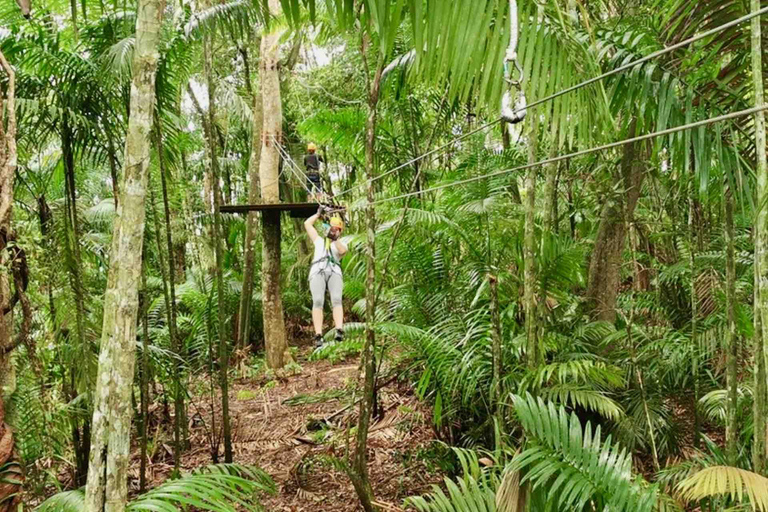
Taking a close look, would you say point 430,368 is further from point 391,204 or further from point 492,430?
point 391,204

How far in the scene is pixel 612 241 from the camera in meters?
4.37

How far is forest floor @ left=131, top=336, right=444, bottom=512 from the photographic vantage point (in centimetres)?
Result: 363

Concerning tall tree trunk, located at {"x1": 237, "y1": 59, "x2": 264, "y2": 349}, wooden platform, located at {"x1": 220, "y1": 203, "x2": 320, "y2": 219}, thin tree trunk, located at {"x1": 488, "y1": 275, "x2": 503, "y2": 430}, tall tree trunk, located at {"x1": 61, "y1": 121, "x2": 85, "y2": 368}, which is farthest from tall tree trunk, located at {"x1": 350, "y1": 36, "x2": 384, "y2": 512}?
tall tree trunk, located at {"x1": 237, "y1": 59, "x2": 264, "y2": 349}

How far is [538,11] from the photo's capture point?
192cm

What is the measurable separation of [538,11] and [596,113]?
465 mm

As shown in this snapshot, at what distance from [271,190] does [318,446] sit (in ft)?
10.9

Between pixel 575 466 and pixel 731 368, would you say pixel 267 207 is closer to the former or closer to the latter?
A: pixel 575 466

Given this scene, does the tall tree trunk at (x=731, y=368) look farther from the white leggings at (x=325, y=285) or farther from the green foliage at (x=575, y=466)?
the white leggings at (x=325, y=285)

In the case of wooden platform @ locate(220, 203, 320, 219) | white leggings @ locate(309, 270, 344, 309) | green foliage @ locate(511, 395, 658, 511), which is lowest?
green foliage @ locate(511, 395, 658, 511)

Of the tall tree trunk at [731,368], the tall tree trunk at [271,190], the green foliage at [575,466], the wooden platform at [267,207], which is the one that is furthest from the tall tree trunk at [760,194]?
the tall tree trunk at [271,190]

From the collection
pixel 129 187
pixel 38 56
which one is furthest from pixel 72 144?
pixel 129 187

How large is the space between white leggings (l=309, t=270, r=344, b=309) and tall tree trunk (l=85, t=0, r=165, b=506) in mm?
3116

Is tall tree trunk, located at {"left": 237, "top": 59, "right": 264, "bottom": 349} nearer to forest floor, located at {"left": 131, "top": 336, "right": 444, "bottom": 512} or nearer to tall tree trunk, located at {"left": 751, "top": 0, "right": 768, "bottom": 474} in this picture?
forest floor, located at {"left": 131, "top": 336, "right": 444, "bottom": 512}

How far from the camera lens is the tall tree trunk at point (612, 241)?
13.7 ft
